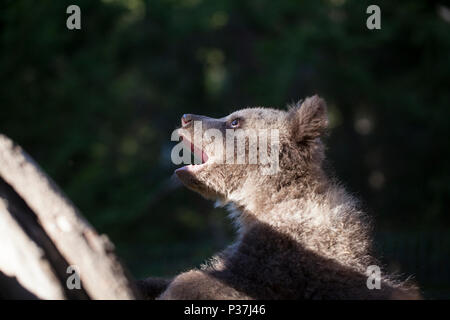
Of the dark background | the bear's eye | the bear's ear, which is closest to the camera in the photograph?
the bear's ear

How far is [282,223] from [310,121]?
988 mm

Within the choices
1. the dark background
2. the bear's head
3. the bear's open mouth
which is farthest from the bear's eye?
the dark background

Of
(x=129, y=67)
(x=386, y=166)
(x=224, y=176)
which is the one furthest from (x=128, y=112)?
(x=224, y=176)

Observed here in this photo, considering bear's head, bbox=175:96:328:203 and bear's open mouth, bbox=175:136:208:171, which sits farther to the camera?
bear's open mouth, bbox=175:136:208:171

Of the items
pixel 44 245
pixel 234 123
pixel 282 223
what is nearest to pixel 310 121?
pixel 234 123

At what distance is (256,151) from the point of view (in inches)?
165

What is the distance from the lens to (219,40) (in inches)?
592

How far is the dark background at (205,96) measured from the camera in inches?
392

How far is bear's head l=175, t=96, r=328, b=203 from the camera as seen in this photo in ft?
13.2

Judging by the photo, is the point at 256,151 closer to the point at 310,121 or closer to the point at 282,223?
the point at 310,121

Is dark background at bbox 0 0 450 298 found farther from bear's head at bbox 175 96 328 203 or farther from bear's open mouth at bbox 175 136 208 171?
bear's head at bbox 175 96 328 203

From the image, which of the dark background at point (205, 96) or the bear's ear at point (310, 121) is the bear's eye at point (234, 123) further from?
the dark background at point (205, 96)

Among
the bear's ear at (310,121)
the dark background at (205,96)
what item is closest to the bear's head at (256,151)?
the bear's ear at (310,121)

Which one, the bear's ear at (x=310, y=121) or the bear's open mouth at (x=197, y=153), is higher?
the bear's ear at (x=310, y=121)
